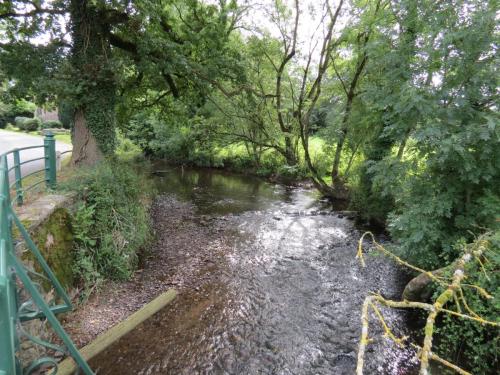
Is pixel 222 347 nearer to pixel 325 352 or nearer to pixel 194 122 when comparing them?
pixel 325 352

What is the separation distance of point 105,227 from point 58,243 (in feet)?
3.73

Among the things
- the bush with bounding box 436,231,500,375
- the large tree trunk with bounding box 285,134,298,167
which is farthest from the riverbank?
the large tree trunk with bounding box 285,134,298,167

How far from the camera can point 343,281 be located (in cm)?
623

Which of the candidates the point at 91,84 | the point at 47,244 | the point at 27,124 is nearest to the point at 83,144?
the point at 91,84

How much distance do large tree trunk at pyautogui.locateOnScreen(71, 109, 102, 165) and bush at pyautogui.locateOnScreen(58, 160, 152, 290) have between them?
1020mm

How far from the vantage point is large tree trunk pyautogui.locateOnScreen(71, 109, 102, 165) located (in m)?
7.68

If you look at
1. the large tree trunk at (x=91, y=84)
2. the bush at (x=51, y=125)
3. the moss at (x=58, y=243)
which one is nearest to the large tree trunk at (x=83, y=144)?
the large tree trunk at (x=91, y=84)

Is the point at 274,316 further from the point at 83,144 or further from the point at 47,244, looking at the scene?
the point at 83,144

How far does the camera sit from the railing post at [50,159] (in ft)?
17.4

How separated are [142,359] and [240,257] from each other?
11.6 ft

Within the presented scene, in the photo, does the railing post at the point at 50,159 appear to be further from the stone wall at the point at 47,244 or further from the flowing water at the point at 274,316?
the flowing water at the point at 274,316

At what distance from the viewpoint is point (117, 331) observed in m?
4.32

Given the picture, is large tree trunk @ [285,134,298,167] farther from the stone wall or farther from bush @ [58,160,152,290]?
the stone wall

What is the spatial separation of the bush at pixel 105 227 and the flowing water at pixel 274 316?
4.89 ft
